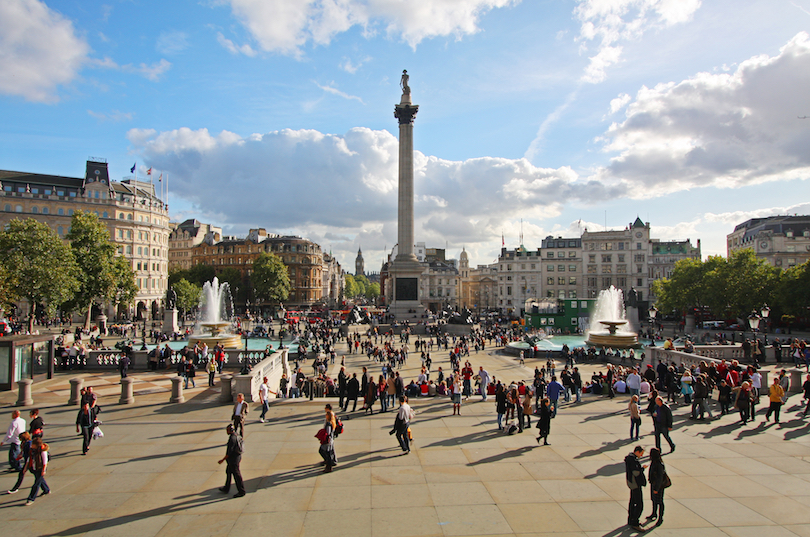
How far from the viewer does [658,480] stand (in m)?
8.45

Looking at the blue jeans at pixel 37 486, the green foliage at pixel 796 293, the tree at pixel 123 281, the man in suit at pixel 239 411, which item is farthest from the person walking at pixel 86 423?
the green foliage at pixel 796 293

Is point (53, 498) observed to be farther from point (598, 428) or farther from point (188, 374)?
point (598, 428)

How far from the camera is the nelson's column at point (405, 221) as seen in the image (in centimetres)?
6850

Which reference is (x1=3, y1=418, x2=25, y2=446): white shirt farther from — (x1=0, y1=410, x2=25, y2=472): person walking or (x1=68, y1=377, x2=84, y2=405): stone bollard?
(x1=68, y1=377, x2=84, y2=405): stone bollard

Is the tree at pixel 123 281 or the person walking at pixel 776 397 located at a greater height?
the tree at pixel 123 281

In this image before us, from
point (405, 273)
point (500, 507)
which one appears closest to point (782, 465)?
point (500, 507)

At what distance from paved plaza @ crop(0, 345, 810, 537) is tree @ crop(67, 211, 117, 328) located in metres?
38.7

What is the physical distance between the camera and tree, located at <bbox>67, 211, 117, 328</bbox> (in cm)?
4975

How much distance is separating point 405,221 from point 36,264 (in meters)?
45.5

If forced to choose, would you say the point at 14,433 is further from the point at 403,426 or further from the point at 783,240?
the point at 783,240

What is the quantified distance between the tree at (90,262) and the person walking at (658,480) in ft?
180

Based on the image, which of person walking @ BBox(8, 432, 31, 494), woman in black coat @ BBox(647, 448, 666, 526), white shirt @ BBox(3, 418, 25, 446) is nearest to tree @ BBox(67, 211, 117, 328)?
white shirt @ BBox(3, 418, 25, 446)

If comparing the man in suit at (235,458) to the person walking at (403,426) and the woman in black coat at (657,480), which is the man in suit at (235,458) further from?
the woman in black coat at (657,480)

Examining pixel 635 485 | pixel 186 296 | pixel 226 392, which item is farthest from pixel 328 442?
pixel 186 296
